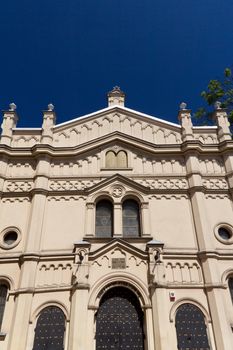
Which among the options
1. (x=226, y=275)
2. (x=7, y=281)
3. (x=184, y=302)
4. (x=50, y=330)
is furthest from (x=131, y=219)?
(x=7, y=281)

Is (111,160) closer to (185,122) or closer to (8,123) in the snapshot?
(185,122)

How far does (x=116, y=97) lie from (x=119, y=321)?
14420mm

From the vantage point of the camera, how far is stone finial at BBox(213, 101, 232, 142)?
18136 millimetres

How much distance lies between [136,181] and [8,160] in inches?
294

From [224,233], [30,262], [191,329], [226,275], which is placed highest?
[224,233]

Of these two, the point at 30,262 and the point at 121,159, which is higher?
the point at 121,159

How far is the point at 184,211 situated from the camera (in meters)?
15.7

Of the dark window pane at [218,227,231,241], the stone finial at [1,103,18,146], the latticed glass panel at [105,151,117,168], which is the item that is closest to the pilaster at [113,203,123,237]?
the latticed glass panel at [105,151,117,168]

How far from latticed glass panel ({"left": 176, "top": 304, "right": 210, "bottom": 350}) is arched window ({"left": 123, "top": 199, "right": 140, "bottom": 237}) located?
13.4 feet

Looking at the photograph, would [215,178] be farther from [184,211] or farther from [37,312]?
[37,312]

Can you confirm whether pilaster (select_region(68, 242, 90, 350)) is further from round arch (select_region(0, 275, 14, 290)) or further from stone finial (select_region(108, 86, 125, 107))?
stone finial (select_region(108, 86, 125, 107))

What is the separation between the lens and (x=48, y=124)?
61.6 feet

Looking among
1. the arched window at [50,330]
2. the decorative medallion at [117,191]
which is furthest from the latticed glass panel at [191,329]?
the decorative medallion at [117,191]

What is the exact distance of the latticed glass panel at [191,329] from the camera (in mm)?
12151
